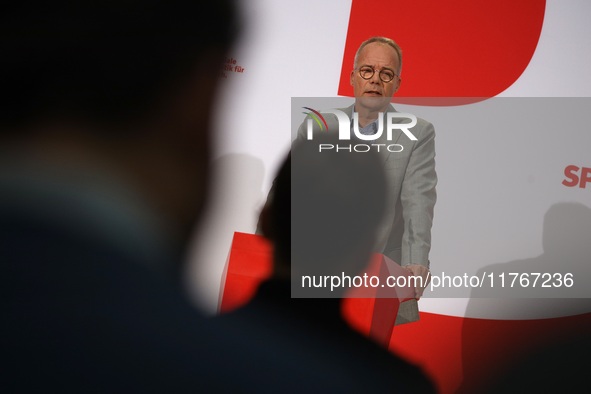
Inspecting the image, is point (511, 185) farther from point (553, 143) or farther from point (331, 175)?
point (331, 175)

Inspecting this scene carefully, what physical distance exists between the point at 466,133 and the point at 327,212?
18.7 inches

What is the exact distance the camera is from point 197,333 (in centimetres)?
44

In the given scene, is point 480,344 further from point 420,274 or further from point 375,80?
point 375,80

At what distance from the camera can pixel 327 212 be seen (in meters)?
1.63

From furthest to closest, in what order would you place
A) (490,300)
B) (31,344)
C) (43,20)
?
(490,300), (43,20), (31,344)

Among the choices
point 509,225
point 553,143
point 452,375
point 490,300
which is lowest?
point 452,375

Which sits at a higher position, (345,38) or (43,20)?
(345,38)

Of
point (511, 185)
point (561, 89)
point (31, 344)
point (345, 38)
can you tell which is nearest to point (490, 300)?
point (511, 185)

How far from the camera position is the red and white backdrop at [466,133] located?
5.37ft

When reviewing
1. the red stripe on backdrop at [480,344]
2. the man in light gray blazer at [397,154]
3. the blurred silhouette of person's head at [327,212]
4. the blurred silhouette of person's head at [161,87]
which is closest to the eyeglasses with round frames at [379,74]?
the man in light gray blazer at [397,154]

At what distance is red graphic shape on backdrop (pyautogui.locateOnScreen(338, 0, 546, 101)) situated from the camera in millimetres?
1702

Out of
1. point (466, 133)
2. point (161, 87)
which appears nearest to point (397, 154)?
point (466, 133)

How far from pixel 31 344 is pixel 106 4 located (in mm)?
1442

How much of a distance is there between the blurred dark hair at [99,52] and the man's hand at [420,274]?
33.3 inches
